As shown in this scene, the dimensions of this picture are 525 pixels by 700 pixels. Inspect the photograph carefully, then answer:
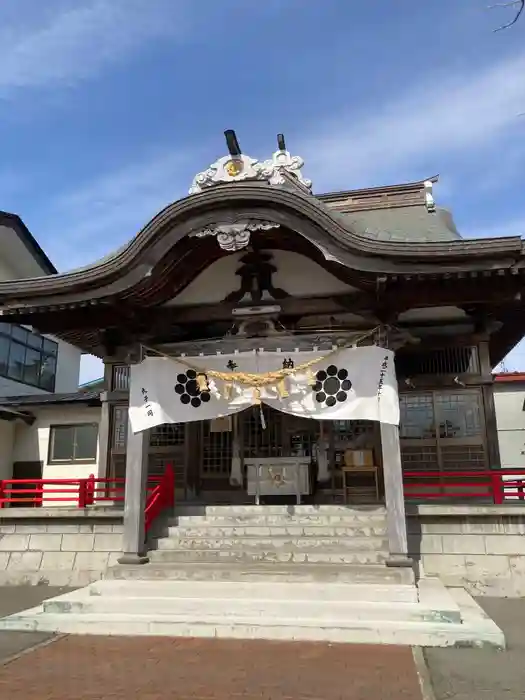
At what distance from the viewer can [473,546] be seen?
8.82m

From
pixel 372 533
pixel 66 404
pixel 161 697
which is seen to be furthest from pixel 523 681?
pixel 66 404

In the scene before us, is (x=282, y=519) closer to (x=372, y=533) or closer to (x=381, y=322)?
(x=372, y=533)

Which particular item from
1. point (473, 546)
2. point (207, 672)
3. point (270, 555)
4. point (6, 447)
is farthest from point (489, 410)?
point (6, 447)

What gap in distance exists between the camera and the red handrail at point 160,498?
955 cm

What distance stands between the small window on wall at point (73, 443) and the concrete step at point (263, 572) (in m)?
8.17

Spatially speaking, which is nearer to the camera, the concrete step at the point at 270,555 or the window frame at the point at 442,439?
the concrete step at the point at 270,555

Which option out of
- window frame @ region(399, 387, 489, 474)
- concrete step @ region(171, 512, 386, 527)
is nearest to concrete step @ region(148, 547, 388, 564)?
concrete step @ region(171, 512, 386, 527)

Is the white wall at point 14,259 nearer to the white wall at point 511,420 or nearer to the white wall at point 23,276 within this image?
the white wall at point 23,276

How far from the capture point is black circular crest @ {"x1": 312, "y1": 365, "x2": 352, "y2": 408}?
29.5 feet

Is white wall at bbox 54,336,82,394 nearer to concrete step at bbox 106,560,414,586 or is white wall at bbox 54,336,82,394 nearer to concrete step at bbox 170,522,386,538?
concrete step at bbox 170,522,386,538

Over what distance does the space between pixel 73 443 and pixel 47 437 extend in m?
0.86

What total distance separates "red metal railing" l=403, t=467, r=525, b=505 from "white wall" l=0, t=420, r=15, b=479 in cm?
1189

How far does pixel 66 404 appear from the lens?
16.1m

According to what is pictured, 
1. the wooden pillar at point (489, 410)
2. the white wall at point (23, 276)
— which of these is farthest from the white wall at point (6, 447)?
the wooden pillar at point (489, 410)
